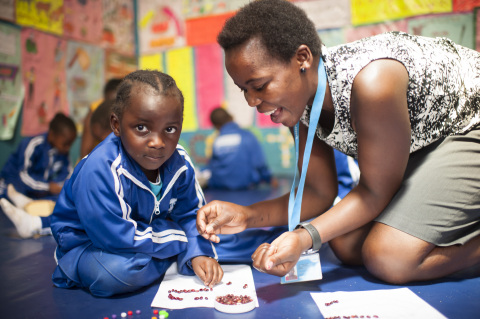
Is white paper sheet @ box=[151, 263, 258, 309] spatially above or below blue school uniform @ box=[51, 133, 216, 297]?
below

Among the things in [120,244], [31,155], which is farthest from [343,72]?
[31,155]

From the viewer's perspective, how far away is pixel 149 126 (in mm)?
1300

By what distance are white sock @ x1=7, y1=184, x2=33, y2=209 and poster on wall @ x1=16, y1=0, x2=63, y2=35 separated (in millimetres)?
1561

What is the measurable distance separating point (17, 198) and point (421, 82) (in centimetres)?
270

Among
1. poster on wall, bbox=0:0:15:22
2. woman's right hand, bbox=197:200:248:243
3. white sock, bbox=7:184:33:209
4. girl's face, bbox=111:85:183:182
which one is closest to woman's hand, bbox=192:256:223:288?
woman's right hand, bbox=197:200:248:243

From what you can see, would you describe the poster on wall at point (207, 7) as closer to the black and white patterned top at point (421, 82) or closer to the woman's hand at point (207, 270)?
the black and white patterned top at point (421, 82)

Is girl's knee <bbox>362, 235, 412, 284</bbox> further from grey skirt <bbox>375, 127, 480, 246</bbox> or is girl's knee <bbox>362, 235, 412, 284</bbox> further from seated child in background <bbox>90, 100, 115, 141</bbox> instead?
seated child in background <bbox>90, 100, 115, 141</bbox>

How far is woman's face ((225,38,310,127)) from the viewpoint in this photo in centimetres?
114

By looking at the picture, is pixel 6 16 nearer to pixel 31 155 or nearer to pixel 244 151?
pixel 31 155

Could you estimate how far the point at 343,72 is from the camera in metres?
1.25

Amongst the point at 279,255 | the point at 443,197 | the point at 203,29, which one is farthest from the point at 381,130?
the point at 203,29

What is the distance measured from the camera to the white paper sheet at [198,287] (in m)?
1.20

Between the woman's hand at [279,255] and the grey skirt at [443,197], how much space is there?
0.39 meters

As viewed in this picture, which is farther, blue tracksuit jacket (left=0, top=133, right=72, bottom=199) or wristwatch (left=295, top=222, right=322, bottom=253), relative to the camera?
blue tracksuit jacket (left=0, top=133, right=72, bottom=199)
